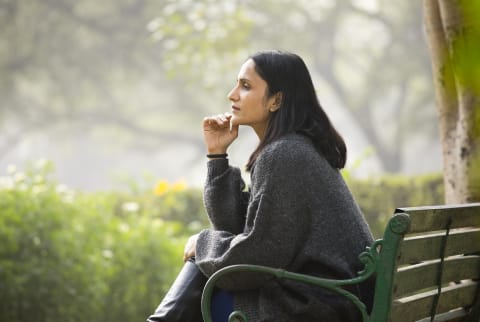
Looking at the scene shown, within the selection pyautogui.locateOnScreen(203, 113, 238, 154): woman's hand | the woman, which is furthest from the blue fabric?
pyautogui.locateOnScreen(203, 113, 238, 154): woman's hand

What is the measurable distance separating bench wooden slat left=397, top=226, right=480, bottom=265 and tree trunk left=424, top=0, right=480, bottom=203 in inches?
28.1

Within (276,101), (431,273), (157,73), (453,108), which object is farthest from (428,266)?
(157,73)

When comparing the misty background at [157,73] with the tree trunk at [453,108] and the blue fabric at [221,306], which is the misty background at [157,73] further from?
the blue fabric at [221,306]

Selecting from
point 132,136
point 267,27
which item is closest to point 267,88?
point 267,27

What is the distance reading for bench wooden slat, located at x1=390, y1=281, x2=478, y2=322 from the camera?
2273 millimetres

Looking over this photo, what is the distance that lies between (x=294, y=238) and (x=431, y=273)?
42 centimetres

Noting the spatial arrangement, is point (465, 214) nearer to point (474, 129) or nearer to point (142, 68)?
point (474, 129)

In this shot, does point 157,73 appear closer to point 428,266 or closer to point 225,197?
point 225,197

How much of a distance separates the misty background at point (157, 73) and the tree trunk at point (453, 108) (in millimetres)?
17519

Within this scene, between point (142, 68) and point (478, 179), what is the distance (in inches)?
859

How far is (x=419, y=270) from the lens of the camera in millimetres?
2330

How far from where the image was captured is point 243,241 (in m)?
2.54

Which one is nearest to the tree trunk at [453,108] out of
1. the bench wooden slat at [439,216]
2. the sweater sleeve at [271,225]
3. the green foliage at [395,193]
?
the bench wooden slat at [439,216]

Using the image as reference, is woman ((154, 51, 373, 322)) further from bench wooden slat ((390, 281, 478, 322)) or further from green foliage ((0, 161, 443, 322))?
green foliage ((0, 161, 443, 322))
